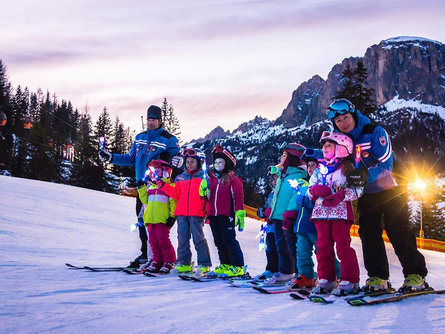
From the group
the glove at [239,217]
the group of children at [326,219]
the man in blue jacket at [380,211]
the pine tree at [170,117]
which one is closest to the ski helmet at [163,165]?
the glove at [239,217]

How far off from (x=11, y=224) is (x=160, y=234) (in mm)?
5425

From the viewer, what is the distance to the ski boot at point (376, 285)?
15.2 ft

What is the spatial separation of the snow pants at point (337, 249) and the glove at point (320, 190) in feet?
0.97

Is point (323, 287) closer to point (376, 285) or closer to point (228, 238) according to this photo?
point (376, 285)

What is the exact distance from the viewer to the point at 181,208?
7137mm

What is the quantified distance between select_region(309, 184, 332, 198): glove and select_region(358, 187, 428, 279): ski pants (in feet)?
1.54

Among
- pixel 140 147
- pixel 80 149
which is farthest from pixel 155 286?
pixel 80 149

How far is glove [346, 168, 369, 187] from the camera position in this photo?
15.1ft

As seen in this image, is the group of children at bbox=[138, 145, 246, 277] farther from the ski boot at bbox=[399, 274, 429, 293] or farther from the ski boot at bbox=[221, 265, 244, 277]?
the ski boot at bbox=[399, 274, 429, 293]

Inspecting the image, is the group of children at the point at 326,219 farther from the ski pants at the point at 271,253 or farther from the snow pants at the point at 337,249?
the ski pants at the point at 271,253

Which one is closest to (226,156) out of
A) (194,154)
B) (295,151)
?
(194,154)

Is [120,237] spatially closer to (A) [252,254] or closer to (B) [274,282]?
(A) [252,254]

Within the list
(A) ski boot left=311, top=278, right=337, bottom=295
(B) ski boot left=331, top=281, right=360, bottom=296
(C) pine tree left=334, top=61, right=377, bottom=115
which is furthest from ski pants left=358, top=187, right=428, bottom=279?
(C) pine tree left=334, top=61, right=377, bottom=115

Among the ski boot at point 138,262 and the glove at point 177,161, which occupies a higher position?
the glove at point 177,161
